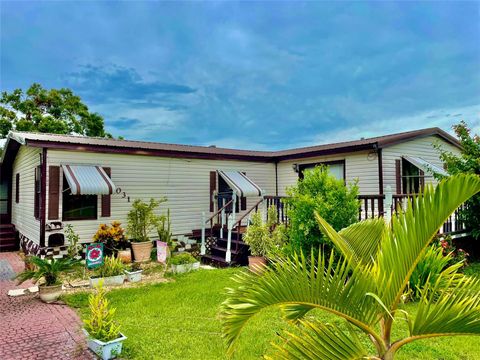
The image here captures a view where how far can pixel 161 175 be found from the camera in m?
10.4

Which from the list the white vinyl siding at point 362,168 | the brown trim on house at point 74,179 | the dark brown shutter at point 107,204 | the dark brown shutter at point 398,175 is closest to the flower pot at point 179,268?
the dark brown shutter at point 107,204

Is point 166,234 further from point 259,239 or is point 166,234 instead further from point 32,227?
point 32,227

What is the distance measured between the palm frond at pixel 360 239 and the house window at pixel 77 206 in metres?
8.06

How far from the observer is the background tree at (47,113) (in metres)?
21.3

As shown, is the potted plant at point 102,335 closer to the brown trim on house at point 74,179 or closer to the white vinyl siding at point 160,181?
the brown trim on house at point 74,179

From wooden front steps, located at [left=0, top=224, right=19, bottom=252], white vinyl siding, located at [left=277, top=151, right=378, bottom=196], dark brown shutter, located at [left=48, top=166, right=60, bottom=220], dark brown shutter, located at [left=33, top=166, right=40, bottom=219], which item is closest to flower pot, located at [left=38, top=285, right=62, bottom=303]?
dark brown shutter, located at [left=48, top=166, right=60, bottom=220]

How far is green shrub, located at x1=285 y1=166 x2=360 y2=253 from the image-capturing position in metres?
5.72

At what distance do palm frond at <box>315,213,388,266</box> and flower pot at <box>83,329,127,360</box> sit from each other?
2871 millimetres

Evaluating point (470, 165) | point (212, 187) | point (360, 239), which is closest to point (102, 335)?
point (360, 239)

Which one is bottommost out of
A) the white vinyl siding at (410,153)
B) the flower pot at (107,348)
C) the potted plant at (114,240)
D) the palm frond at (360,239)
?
the flower pot at (107,348)

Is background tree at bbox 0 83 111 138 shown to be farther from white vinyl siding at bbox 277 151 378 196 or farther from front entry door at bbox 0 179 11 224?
white vinyl siding at bbox 277 151 378 196

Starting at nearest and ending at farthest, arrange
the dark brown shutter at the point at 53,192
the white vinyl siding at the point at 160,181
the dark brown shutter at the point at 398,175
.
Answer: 1. the dark brown shutter at the point at 53,192
2. the white vinyl siding at the point at 160,181
3. the dark brown shutter at the point at 398,175

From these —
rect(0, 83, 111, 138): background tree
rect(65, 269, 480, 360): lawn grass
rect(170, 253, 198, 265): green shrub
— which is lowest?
rect(65, 269, 480, 360): lawn grass

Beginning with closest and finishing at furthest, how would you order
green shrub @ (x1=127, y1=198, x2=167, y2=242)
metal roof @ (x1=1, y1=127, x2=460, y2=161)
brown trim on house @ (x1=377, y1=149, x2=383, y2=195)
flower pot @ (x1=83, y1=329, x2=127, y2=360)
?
flower pot @ (x1=83, y1=329, x2=127, y2=360)
metal roof @ (x1=1, y1=127, x2=460, y2=161)
green shrub @ (x1=127, y1=198, x2=167, y2=242)
brown trim on house @ (x1=377, y1=149, x2=383, y2=195)
